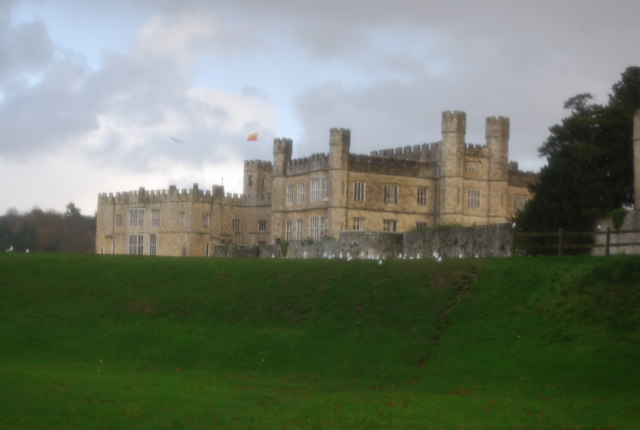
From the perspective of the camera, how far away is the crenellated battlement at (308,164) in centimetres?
7275

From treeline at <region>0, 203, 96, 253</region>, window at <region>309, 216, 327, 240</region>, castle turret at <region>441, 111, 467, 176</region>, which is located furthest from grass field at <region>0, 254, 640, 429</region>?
treeline at <region>0, 203, 96, 253</region>

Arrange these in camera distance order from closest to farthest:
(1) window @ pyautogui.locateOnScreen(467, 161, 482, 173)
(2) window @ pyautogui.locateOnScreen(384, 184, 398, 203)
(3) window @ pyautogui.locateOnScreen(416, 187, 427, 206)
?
(2) window @ pyautogui.locateOnScreen(384, 184, 398, 203)
(3) window @ pyautogui.locateOnScreen(416, 187, 427, 206)
(1) window @ pyautogui.locateOnScreen(467, 161, 482, 173)

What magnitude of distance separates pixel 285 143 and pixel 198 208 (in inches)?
562

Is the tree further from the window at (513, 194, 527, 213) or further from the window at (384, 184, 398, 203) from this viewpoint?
the window at (513, 194, 527, 213)

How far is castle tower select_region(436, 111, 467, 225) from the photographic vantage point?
73250 mm

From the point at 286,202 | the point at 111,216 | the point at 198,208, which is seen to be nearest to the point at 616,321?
the point at 286,202

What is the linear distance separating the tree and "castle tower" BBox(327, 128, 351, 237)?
1614 cm

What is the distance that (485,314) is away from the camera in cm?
3266

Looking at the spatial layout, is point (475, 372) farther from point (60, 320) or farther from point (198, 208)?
point (198, 208)

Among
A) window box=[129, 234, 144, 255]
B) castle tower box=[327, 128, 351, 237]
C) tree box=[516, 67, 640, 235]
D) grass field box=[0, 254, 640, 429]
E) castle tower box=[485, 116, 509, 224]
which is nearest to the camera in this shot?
grass field box=[0, 254, 640, 429]

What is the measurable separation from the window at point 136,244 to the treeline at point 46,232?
10.8 meters

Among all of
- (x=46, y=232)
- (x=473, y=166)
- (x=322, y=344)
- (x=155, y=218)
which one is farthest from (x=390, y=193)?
(x=46, y=232)

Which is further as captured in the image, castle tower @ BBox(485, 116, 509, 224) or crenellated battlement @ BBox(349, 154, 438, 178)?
castle tower @ BBox(485, 116, 509, 224)

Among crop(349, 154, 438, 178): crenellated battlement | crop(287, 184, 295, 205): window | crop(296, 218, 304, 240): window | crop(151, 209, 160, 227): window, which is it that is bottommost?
crop(296, 218, 304, 240): window
